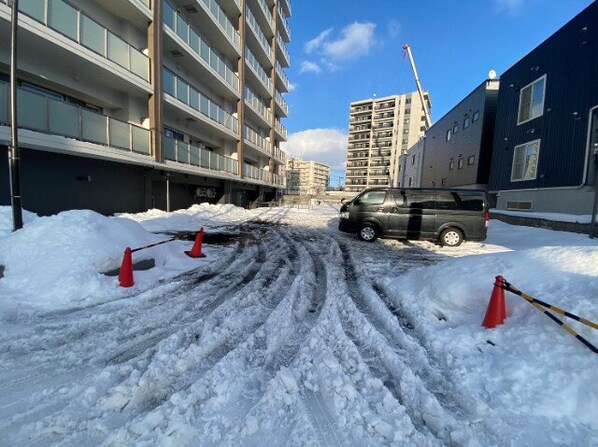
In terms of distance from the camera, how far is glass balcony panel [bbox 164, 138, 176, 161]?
15.1 m

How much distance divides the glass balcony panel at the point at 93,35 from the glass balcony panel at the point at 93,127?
246 centimetres

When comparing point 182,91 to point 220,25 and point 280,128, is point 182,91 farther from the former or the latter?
point 280,128

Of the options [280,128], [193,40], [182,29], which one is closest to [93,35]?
[182,29]

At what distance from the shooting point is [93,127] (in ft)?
35.7

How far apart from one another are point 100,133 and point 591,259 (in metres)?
14.4

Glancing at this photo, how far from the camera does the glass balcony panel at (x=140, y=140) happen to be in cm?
1303

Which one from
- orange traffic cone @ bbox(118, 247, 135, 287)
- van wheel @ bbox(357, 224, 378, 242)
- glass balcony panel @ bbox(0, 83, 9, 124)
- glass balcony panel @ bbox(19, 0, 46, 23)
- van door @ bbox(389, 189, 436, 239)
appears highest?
glass balcony panel @ bbox(19, 0, 46, 23)

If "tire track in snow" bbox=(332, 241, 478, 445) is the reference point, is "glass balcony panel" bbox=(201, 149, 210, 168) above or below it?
above

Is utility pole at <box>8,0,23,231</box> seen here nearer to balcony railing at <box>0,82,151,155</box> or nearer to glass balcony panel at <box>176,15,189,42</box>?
balcony railing at <box>0,82,151,155</box>

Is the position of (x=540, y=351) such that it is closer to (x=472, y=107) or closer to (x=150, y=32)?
(x=150, y=32)

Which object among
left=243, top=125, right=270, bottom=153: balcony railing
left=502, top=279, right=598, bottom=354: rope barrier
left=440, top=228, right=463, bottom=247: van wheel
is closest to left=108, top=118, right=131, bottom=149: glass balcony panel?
left=243, top=125, right=270, bottom=153: balcony railing

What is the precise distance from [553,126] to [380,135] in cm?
7719

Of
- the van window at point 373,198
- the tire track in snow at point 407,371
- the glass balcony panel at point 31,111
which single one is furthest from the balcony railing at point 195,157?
the tire track in snow at point 407,371

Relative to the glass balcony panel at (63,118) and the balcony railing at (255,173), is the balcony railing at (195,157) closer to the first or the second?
the balcony railing at (255,173)
